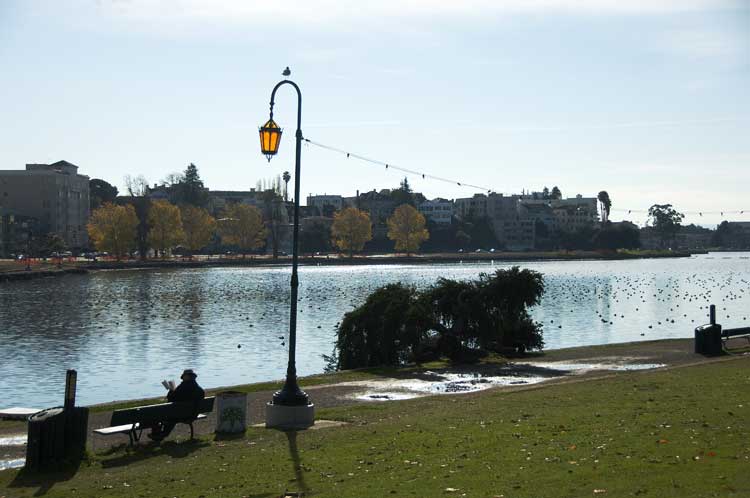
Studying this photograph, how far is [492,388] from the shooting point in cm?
2909

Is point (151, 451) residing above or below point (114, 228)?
below

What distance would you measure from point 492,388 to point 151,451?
1286 centimetres

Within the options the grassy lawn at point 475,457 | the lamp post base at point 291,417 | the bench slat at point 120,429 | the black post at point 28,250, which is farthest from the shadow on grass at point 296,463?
the black post at point 28,250

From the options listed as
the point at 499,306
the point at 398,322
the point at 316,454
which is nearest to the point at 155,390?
the point at 398,322

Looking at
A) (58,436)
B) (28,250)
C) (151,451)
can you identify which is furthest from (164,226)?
(58,436)

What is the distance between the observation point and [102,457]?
61.4 ft

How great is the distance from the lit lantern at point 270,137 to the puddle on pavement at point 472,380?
365 inches

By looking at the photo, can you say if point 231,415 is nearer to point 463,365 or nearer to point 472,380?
point 472,380

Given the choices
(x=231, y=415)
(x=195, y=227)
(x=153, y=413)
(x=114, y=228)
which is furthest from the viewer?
(x=195, y=227)

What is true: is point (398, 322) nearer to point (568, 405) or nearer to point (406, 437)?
point (568, 405)

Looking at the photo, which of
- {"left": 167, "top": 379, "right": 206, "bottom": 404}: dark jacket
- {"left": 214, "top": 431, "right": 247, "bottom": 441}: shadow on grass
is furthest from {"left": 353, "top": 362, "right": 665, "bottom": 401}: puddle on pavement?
{"left": 167, "top": 379, "right": 206, "bottom": 404}: dark jacket

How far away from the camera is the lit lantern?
68.3 ft

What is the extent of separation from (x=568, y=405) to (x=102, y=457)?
35.3ft

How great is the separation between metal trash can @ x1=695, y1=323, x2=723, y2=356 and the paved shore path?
43 cm
